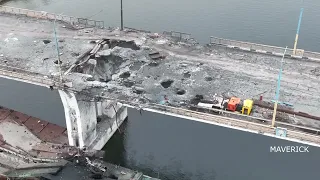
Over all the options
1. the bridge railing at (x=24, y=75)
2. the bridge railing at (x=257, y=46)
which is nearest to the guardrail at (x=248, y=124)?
the bridge railing at (x=24, y=75)

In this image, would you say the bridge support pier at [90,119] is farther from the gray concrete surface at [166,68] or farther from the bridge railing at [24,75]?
the gray concrete surface at [166,68]

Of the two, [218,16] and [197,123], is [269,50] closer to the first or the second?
[197,123]

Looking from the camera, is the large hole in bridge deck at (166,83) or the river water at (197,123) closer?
the large hole in bridge deck at (166,83)

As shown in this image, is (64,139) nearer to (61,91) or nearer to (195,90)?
(61,91)

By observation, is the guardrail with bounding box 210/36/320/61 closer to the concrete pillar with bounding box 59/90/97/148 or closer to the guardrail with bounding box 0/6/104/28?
the concrete pillar with bounding box 59/90/97/148

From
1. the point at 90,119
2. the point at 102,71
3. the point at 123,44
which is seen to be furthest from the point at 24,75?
the point at 123,44

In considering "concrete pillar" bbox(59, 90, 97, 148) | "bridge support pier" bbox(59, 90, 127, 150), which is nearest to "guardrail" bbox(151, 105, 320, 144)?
"bridge support pier" bbox(59, 90, 127, 150)

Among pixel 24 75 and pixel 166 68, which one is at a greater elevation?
pixel 166 68
